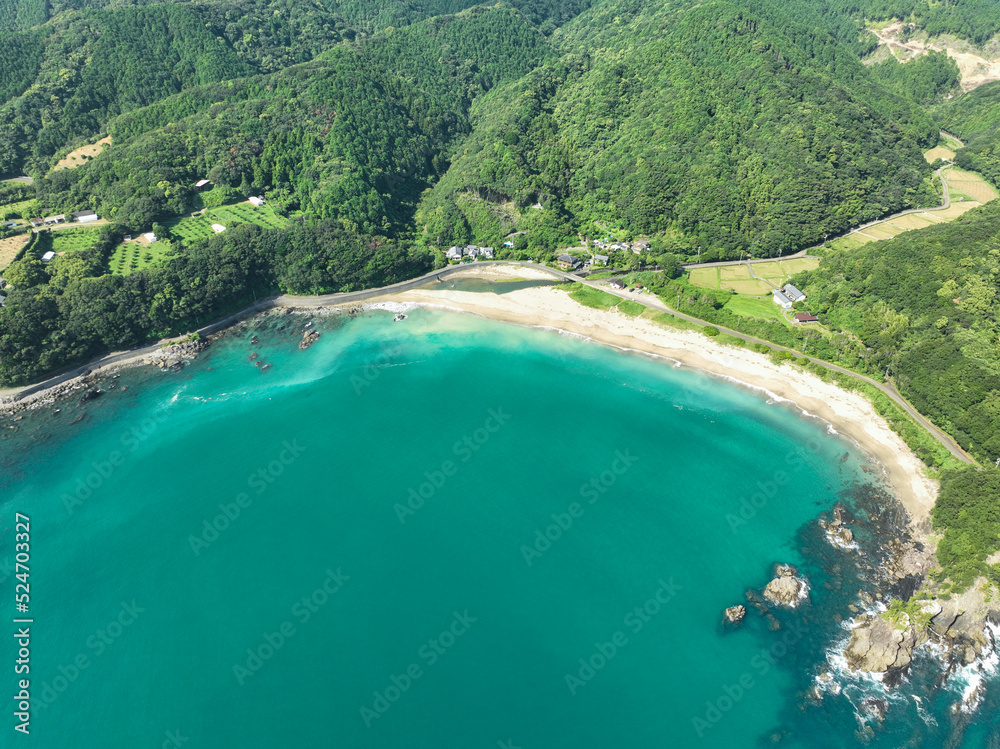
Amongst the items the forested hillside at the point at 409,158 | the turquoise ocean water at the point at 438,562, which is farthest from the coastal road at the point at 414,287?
the turquoise ocean water at the point at 438,562

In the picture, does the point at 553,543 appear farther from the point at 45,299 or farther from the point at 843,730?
the point at 45,299

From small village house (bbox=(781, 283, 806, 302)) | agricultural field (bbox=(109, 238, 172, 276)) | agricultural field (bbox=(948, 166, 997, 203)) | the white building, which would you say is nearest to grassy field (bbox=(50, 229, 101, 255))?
agricultural field (bbox=(109, 238, 172, 276))

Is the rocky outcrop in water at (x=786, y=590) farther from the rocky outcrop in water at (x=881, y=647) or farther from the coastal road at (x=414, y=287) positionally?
the coastal road at (x=414, y=287)

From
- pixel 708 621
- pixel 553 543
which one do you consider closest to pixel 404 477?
pixel 553 543

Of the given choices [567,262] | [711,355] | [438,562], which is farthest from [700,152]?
[438,562]

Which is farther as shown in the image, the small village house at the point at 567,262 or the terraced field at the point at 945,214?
the terraced field at the point at 945,214
